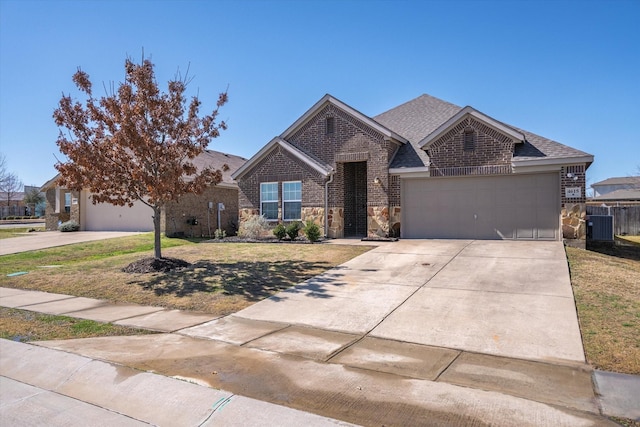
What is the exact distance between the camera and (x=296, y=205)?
18750 millimetres

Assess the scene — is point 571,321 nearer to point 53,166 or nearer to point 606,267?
point 606,267

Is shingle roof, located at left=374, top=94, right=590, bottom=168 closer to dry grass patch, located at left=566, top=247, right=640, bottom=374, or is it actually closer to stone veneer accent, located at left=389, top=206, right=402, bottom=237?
stone veneer accent, located at left=389, top=206, right=402, bottom=237

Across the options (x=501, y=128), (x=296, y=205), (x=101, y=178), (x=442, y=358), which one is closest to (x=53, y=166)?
(x=101, y=178)

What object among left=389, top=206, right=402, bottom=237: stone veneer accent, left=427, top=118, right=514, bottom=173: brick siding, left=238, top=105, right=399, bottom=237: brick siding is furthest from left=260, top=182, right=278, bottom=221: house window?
left=427, top=118, right=514, bottom=173: brick siding

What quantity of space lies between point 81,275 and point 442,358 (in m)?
10.2

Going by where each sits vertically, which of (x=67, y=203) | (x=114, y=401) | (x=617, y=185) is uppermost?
(x=617, y=185)

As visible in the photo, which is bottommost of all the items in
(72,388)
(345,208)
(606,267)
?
(72,388)

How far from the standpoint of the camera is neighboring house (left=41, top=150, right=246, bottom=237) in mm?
22328

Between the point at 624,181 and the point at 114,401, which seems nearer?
the point at 114,401

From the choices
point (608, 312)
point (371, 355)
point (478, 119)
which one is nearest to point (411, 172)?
point (478, 119)

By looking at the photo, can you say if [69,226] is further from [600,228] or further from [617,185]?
[617,185]

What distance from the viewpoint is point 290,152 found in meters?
18.6

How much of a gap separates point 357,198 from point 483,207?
5.82m

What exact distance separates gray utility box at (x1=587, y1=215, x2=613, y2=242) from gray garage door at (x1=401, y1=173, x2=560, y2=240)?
2410mm
